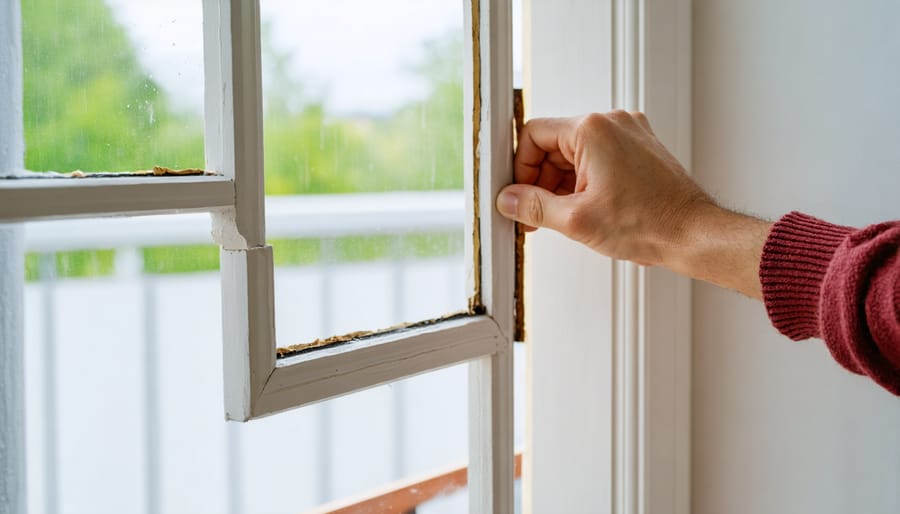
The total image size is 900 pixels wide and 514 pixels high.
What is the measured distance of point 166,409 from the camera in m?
1.94

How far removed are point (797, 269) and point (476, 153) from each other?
38 cm

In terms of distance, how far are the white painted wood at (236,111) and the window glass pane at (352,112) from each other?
10 cm

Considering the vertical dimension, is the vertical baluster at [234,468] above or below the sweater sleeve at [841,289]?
below

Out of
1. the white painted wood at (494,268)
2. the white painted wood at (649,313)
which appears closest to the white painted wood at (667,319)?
the white painted wood at (649,313)

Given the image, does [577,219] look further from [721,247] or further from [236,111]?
[236,111]

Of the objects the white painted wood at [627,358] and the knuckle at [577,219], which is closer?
the knuckle at [577,219]

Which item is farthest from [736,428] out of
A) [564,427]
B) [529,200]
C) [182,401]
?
[182,401]

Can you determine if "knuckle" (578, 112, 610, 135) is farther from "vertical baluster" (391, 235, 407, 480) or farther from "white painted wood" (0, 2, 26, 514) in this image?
"vertical baluster" (391, 235, 407, 480)

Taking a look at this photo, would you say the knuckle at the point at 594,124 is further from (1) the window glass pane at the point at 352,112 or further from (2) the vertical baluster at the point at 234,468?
(2) the vertical baluster at the point at 234,468

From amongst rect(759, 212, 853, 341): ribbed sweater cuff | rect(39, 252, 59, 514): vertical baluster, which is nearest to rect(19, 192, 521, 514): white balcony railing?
rect(39, 252, 59, 514): vertical baluster

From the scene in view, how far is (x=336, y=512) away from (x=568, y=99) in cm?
87

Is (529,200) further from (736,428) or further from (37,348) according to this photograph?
(37,348)

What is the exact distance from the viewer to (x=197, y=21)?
66 cm

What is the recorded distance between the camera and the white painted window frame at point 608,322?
1.06 meters
